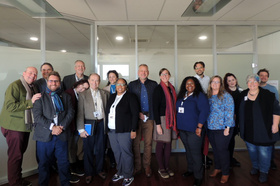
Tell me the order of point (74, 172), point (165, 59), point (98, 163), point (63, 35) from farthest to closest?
point (165, 59) < point (63, 35) < point (74, 172) < point (98, 163)

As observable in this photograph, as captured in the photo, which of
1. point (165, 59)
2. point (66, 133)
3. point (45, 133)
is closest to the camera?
point (45, 133)

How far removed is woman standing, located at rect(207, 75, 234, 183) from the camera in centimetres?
238

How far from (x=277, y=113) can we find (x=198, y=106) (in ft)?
4.05

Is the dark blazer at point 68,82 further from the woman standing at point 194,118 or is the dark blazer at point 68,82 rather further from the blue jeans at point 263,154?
the blue jeans at point 263,154

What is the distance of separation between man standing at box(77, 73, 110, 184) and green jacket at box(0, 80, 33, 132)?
27.1 inches

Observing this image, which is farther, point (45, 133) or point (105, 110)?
point (105, 110)

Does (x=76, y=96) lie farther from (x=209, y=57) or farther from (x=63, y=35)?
(x=209, y=57)

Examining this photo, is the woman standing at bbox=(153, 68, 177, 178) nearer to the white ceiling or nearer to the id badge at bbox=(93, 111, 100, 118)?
the id badge at bbox=(93, 111, 100, 118)

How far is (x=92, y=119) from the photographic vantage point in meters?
2.48

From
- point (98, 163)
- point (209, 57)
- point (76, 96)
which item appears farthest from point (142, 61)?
Result: point (98, 163)

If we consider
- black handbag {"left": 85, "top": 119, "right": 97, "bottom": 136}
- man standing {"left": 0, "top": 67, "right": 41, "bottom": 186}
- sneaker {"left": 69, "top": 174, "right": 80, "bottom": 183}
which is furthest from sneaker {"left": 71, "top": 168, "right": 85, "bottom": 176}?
black handbag {"left": 85, "top": 119, "right": 97, "bottom": 136}

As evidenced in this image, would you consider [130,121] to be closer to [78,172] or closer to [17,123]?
[78,172]

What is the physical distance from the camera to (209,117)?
96.8 inches

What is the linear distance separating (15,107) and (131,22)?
2967 millimetres
